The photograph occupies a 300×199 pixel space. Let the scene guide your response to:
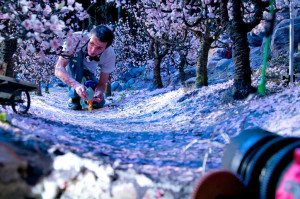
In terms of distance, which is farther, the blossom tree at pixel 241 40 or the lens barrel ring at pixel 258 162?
the blossom tree at pixel 241 40

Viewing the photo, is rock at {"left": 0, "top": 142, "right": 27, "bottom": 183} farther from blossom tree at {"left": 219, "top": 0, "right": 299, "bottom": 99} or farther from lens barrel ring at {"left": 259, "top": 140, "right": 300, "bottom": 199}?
blossom tree at {"left": 219, "top": 0, "right": 299, "bottom": 99}

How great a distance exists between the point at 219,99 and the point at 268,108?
2.18m

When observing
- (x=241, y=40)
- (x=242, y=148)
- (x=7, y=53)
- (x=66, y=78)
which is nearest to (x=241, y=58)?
(x=241, y=40)

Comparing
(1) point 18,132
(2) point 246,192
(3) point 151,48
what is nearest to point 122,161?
(1) point 18,132

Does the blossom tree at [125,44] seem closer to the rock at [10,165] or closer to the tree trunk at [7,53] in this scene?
the tree trunk at [7,53]

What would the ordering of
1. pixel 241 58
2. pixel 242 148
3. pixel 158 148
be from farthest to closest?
1. pixel 241 58
2. pixel 158 148
3. pixel 242 148

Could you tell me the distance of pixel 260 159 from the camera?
1.45 metres

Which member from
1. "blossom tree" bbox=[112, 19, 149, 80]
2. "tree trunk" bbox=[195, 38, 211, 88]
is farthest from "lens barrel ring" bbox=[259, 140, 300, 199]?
"blossom tree" bbox=[112, 19, 149, 80]

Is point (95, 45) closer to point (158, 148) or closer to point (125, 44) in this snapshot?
point (158, 148)

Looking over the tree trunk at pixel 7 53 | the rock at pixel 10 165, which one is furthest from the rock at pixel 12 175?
the tree trunk at pixel 7 53

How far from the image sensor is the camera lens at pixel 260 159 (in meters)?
1.31

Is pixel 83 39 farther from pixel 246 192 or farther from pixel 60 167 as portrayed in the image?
pixel 246 192

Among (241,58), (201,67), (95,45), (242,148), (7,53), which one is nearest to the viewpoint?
(242,148)

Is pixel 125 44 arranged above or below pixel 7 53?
above
